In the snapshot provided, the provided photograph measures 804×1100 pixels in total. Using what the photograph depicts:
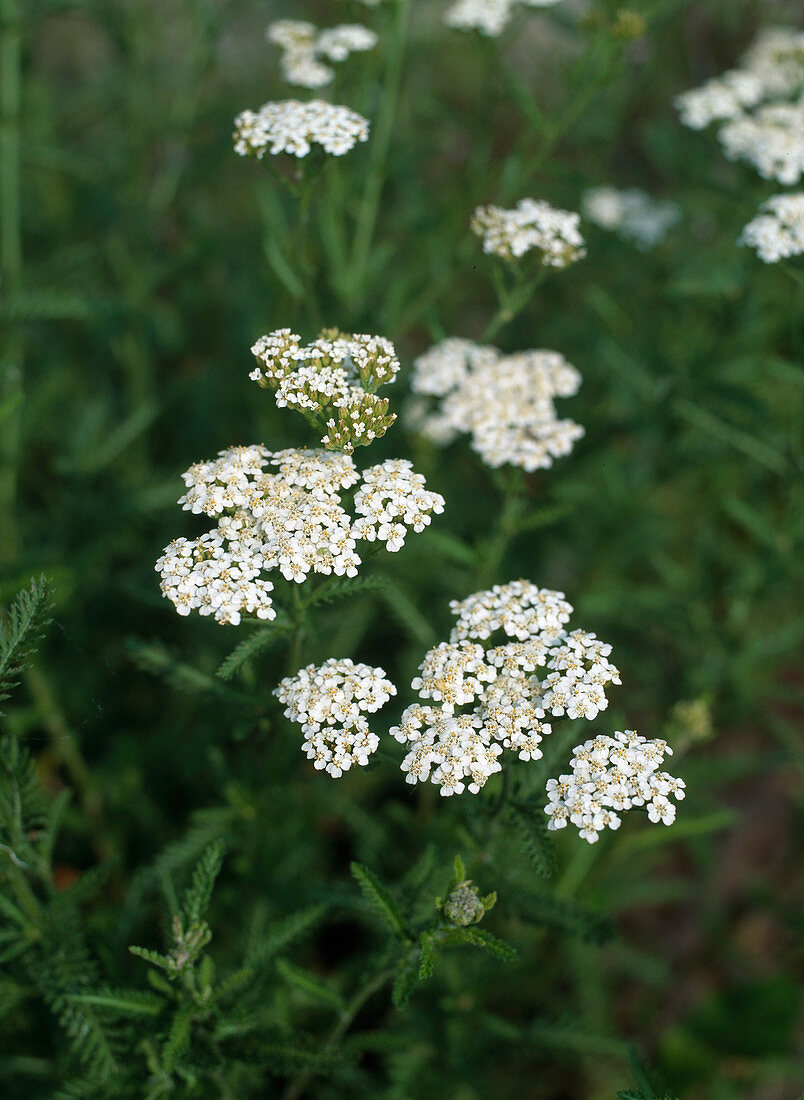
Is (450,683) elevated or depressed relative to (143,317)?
elevated

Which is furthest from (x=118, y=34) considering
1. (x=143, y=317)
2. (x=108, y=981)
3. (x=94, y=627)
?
(x=108, y=981)

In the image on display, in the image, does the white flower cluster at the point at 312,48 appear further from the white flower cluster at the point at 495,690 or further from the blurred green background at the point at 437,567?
the white flower cluster at the point at 495,690

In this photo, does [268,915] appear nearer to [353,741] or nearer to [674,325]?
[353,741]

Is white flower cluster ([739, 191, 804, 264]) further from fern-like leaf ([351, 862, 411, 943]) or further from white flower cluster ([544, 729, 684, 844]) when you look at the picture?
fern-like leaf ([351, 862, 411, 943])

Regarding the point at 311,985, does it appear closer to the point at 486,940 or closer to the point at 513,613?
the point at 486,940

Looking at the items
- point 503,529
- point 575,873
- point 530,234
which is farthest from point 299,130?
point 575,873
